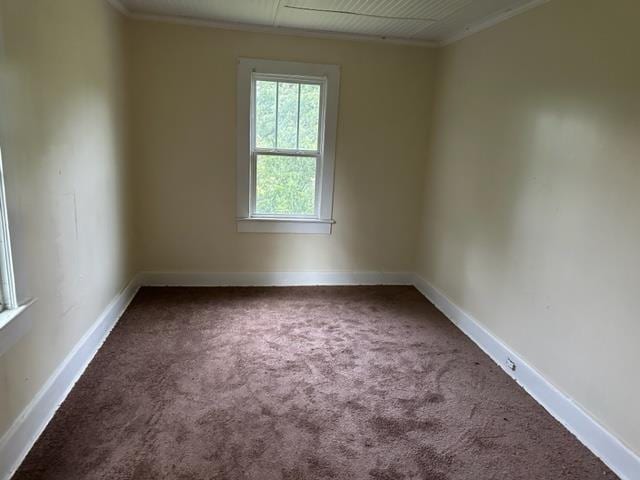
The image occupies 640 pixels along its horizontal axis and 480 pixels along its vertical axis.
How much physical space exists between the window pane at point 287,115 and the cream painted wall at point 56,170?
1363 millimetres

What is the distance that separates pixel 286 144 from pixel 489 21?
191cm

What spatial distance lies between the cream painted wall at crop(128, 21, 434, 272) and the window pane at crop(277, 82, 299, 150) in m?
0.28

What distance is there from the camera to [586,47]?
89.4 inches

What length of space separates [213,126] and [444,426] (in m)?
3.02

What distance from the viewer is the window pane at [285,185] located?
13.4 ft

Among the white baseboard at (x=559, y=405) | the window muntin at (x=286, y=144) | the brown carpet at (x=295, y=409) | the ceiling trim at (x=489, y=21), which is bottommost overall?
the brown carpet at (x=295, y=409)

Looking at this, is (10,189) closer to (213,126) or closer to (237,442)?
(237,442)

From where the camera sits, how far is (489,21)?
3.13 m

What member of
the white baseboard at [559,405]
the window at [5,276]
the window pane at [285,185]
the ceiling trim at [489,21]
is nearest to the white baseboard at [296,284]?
the white baseboard at [559,405]

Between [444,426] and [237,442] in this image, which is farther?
[444,426]

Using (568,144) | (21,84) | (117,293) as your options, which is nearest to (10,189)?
(21,84)

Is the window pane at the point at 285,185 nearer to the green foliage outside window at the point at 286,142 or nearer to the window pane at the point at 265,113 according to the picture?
the green foliage outside window at the point at 286,142

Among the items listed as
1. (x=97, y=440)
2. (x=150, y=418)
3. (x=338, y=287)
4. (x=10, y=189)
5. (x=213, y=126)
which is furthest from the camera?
A: (x=338, y=287)

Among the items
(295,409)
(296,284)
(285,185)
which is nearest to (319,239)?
(296,284)
